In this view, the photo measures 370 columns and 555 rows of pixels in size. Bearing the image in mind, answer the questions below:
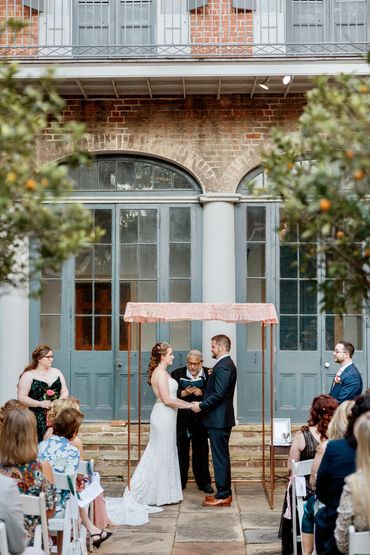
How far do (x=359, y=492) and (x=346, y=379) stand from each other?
4734mm

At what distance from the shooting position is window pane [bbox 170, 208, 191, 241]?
474 inches

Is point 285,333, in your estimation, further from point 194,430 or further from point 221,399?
point 221,399

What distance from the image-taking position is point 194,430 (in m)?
10.7

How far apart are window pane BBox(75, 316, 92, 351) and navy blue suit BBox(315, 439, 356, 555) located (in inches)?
251

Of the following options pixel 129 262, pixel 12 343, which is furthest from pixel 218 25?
pixel 12 343

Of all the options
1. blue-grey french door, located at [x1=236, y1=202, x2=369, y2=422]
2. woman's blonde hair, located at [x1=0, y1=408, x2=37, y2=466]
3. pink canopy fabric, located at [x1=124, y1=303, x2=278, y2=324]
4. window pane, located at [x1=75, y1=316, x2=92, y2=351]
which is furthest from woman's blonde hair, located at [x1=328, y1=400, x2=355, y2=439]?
window pane, located at [x1=75, y1=316, x2=92, y2=351]

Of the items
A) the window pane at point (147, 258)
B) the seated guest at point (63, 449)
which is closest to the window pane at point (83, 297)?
the window pane at point (147, 258)

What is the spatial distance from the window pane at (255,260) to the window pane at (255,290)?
95mm

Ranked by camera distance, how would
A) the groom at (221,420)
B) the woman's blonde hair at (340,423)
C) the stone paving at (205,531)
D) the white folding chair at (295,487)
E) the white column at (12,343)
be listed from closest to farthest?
1. the woman's blonde hair at (340,423)
2. the white folding chair at (295,487)
3. the stone paving at (205,531)
4. the groom at (221,420)
5. the white column at (12,343)

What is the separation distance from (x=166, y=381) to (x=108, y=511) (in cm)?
161

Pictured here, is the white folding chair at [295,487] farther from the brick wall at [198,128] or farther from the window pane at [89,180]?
the window pane at [89,180]

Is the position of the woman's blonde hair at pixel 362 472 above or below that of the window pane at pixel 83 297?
below

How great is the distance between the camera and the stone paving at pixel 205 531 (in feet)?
26.7

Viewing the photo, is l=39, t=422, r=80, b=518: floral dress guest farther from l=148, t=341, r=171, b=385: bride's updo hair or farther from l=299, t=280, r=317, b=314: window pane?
l=299, t=280, r=317, b=314: window pane
